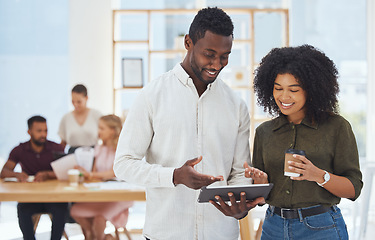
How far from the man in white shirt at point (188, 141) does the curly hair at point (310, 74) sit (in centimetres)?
25

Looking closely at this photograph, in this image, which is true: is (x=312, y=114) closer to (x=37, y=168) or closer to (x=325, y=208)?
(x=325, y=208)

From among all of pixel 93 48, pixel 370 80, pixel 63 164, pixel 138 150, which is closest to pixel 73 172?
pixel 63 164

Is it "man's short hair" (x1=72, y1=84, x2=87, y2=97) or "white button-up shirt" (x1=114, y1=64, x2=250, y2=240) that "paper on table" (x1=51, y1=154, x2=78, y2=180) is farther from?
"white button-up shirt" (x1=114, y1=64, x2=250, y2=240)

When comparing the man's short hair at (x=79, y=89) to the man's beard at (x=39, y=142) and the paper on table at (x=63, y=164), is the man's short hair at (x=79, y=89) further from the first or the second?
the paper on table at (x=63, y=164)

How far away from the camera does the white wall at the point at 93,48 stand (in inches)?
231

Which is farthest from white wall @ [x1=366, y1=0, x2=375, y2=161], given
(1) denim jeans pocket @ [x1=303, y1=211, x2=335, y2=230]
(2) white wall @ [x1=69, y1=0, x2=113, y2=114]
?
(1) denim jeans pocket @ [x1=303, y1=211, x2=335, y2=230]

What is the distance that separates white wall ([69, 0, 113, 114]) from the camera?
5.86 m

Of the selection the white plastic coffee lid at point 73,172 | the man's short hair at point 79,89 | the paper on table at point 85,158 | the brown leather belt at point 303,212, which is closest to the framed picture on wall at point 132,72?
the man's short hair at point 79,89

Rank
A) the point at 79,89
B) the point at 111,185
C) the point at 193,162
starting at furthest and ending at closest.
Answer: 1. the point at 79,89
2. the point at 111,185
3. the point at 193,162

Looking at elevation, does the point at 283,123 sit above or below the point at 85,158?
above

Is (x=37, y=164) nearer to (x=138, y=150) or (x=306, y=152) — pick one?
(x=138, y=150)

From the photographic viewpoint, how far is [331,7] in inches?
235

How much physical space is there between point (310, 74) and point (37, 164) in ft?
9.51

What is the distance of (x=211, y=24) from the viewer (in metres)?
1.65
